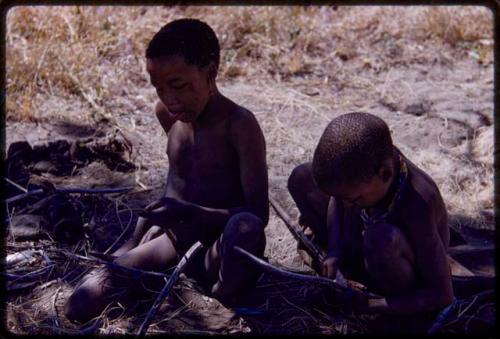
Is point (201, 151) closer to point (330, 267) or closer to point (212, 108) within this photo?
point (212, 108)

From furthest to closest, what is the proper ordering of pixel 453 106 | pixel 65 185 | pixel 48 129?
pixel 453 106, pixel 48 129, pixel 65 185

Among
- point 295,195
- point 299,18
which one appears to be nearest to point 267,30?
point 299,18

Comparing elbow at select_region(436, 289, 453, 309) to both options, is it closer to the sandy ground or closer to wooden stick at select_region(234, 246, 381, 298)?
wooden stick at select_region(234, 246, 381, 298)

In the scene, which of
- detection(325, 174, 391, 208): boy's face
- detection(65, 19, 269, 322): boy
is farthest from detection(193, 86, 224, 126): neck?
detection(325, 174, 391, 208): boy's face

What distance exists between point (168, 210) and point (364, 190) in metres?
0.72

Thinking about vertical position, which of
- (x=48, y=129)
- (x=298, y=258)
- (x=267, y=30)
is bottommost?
(x=298, y=258)

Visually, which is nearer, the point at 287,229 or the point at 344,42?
the point at 287,229

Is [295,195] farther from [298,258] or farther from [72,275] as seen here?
[72,275]

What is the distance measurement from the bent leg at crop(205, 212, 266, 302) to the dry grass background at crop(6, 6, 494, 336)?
0.65 m

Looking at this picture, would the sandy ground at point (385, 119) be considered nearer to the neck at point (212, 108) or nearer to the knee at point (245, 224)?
the knee at point (245, 224)

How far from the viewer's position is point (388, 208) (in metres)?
2.33

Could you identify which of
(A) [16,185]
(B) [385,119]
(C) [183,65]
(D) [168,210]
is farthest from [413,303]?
(B) [385,119]

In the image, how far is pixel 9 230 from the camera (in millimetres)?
3076

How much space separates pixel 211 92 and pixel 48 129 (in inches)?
69.8
